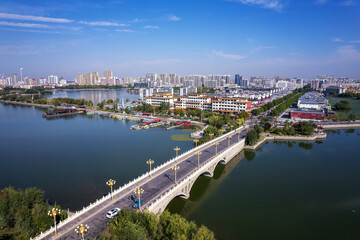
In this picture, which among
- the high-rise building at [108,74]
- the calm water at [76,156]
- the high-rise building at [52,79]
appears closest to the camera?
the calm water at [76,156]

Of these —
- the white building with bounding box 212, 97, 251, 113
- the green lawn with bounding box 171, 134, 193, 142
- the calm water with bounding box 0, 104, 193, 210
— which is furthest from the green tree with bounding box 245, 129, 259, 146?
the white building with bounding box 212, 97, 251, 113

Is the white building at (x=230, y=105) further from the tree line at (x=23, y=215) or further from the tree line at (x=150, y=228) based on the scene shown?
the tree line at (x=23, y=215)

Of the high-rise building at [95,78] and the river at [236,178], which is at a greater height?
the high-rise building at [95,78]

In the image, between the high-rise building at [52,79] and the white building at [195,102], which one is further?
the high-rise building at [52,79]

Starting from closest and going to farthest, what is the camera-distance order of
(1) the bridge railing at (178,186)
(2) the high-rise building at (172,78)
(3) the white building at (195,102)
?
1. (1) the bridge railing at (178,186)
2. (3) the white building at (195,102)
3. (2) the high-rise building at (172,78)

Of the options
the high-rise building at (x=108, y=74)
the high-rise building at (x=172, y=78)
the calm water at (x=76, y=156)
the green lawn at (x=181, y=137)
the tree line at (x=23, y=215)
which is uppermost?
the high-rise building at (x=108, y=74)

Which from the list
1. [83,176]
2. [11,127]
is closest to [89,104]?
[11,127]

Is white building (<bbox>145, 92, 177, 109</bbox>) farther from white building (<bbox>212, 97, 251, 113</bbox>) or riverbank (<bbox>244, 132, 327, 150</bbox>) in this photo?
riverbank (<bbox>244, 132, 327, 150</bbox>)

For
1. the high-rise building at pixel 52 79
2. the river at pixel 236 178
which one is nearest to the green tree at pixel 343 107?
the river at pixel 236 178

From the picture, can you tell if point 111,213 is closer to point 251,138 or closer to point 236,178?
point 236,178
